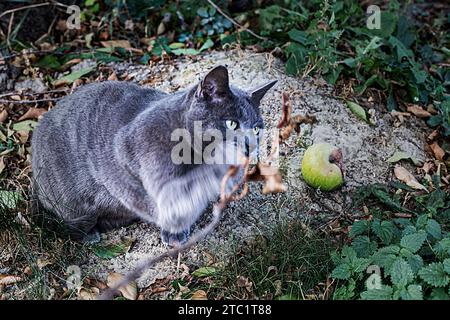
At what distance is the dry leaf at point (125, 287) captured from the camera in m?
2.76

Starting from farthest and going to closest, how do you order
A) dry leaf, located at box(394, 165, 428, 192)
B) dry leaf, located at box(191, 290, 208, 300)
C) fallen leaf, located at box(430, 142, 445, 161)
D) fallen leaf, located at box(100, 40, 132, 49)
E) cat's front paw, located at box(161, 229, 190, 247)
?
fallen leaf, located at box(100, 40, 132, 49), fallen leaf, located at box(430, 142, 445, 161), dry leaf, located at box(394, 165, 428, 192), cat's front paw, located at box(161, 229, 190, 247), dry leaf, located at box(191, 290, 208, 300)

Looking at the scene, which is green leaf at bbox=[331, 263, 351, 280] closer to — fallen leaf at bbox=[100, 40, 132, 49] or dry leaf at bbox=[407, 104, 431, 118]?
dry leaf at bbox=[407, 104, 431, 118]

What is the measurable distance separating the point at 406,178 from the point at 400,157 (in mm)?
136

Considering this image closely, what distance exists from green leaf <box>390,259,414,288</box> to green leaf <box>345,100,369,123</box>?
1162mm

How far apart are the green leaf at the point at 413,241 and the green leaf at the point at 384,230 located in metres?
0.11

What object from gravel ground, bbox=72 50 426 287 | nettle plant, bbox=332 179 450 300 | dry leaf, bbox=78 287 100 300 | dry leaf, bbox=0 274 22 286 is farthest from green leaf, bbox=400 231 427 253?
dry leaf, bbox=0 274 22 286

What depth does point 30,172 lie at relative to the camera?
3361 mm

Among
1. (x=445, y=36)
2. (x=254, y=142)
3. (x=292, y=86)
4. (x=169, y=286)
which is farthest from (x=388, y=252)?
(x=445, y=36)

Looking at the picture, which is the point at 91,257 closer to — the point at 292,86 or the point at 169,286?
the point at 169,286

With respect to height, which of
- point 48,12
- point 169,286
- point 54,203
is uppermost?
point 48,12

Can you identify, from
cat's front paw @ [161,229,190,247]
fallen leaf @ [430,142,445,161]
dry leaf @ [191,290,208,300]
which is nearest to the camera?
dry leaf @ [191,290,208,300]

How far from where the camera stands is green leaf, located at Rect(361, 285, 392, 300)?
2.49 m

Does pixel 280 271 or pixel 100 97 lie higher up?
pixel 100 97

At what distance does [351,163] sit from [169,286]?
118cm
